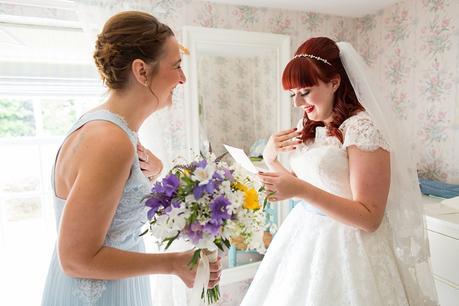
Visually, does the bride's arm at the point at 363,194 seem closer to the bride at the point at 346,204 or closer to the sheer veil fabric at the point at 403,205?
the bride at the point at 346,204

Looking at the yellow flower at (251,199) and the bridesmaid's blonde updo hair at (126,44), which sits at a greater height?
the bridesmaid's blonde updo hair at (126,44)

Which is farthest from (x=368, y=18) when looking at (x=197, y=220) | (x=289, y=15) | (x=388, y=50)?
(x=197, y=220)

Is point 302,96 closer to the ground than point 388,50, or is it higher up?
closer to the ground

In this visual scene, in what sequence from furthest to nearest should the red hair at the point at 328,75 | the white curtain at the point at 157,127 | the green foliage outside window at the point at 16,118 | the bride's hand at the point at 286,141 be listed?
the green foliage outside window at the point at 16,118 → the white curtain at the point at 157,127 → the bride's hand at the point at 286,141 → the red hair at the point at 328,75

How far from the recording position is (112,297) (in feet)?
2.61

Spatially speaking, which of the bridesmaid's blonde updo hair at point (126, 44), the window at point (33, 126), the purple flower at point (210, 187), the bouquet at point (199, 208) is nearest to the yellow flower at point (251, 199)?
the bouquet at point (199, 208)

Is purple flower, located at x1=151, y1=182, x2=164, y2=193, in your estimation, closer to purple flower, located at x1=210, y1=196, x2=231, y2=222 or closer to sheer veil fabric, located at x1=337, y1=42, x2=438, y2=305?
purple flower, located at x1=210, y1=196, x2=231, y2=222

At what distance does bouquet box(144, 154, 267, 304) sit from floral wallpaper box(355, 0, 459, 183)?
1.64 meters

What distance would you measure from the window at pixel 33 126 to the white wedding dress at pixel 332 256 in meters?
1.30

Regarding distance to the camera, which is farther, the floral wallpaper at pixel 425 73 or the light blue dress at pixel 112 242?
the floral wallpaper at pixel 425 73

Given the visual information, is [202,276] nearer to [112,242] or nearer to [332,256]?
[112,242]

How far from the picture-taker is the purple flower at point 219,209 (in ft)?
2.20

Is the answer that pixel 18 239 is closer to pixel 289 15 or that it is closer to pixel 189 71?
pixel 189 71

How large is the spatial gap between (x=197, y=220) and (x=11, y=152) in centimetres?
158
